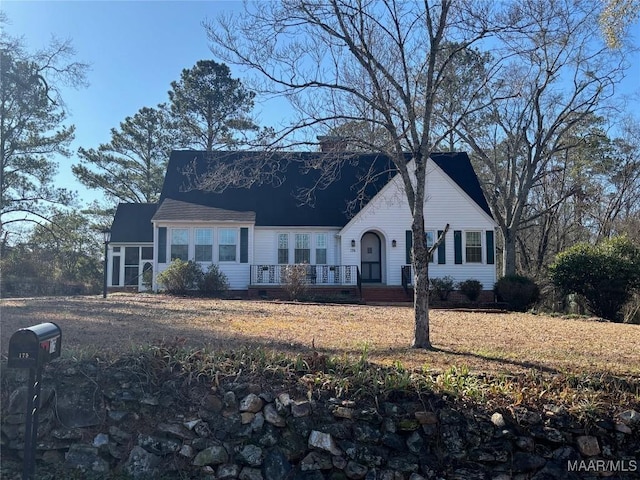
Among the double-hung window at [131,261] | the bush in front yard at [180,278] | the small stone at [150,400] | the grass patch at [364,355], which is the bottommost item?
the small stone at [150,400]

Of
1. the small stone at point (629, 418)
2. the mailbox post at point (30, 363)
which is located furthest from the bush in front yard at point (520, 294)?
the mailbox post at point (30, 363)

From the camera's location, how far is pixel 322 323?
9680 mm

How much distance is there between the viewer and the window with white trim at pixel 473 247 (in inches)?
792

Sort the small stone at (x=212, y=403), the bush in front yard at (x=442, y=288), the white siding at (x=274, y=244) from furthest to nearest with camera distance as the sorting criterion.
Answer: the white siding at (x=274, y=244)
the bush in front yard at (x=442, y=288)
the small stone at (x=212, y=403)

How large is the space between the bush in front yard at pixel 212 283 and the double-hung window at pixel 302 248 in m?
3.45

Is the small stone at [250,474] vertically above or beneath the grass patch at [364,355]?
beneath

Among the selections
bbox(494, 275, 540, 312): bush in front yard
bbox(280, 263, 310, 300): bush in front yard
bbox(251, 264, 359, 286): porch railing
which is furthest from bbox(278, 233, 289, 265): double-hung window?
bbox(494, 275, 540, 312): bush in front yard

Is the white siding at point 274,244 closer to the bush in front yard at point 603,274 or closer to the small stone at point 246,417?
the bush in front yard at point 603,274

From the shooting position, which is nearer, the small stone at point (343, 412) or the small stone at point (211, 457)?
the small stone at point (211, 457)

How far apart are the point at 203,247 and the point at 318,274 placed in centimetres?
480

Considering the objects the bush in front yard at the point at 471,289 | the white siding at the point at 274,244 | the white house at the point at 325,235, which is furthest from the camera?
the white siding at the point at 274,244

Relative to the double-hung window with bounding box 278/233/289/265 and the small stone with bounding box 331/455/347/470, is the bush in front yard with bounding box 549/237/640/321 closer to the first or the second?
the double-hung window with bounding box 278/233/289/265

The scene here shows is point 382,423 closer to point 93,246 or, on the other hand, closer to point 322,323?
point 322,323

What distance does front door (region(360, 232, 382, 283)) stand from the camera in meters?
20.9
